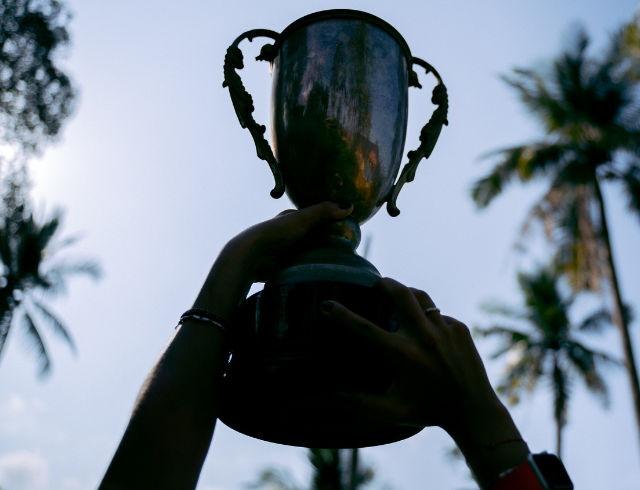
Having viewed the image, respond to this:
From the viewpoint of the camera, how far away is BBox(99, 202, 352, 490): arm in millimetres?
1041

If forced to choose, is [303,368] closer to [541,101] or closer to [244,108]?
[244,108]

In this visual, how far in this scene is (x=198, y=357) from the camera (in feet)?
3.84

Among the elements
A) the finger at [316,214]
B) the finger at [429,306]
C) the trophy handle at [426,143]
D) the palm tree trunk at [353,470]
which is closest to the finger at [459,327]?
the finger at [429,306]

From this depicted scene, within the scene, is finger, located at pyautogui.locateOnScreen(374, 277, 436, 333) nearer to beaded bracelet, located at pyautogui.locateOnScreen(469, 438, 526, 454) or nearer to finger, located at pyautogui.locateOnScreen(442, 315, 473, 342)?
finger, located at pyautogui.locateOnScreen(442, 315, 473, 342)

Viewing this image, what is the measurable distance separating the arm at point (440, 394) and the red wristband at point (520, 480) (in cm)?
1

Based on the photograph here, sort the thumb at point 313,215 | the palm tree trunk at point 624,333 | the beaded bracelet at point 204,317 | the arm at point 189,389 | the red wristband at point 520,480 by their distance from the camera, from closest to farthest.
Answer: the red wristband at point 520,480 < the arm at point 189,389 < the beaded bracelet at point 204,317 < the thumb at point 313,215 < the palm tree trunk at point 624,333

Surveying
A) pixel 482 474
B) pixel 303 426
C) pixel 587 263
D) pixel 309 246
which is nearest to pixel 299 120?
pixel 309 246

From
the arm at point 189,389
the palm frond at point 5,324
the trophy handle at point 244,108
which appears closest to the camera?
the arm at point 189,389

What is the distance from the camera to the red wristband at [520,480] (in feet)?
3.08

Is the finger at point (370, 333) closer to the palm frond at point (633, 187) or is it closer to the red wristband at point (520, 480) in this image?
the red wristband at point (520, 480)

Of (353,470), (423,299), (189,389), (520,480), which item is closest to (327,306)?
(423,299)

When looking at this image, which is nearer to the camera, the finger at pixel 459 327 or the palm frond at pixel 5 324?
the finger at pixel 459 327

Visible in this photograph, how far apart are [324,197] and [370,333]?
1.81ft

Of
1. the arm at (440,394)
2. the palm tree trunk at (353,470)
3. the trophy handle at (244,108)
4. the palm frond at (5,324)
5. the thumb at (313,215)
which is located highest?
the palm frond at (5,324)
